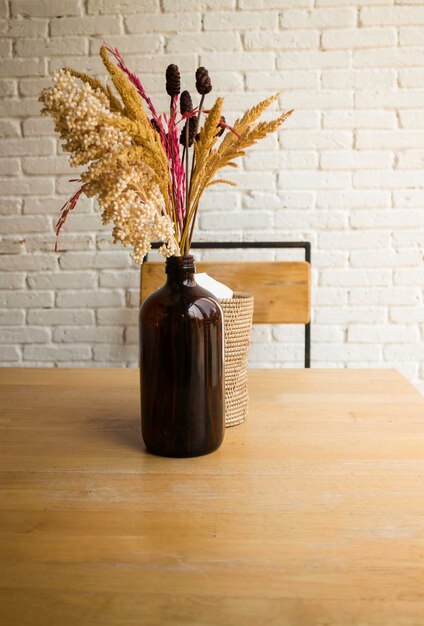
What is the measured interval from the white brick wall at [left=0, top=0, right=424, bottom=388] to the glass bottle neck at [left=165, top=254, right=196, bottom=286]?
131cm

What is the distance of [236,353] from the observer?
91cm

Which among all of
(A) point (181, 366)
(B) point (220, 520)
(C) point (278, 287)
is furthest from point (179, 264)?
(C) point (278, 287)

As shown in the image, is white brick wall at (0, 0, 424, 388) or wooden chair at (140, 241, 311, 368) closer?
wooden chair at (140, 241, 311, 368)

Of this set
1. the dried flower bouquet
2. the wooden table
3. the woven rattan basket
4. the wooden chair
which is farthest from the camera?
the wooden chair

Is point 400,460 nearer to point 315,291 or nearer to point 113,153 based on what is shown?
point 113,153

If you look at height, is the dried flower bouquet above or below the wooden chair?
above

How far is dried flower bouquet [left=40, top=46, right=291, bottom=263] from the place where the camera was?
0.67m

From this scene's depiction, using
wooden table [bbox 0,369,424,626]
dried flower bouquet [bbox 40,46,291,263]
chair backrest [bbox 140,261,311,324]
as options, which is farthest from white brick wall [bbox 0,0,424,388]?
dried flower bouquet [bbox 40,46,291,263]

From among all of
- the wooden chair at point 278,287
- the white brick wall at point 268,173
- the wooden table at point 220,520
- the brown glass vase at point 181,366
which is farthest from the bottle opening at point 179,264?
the white brick wall at point 268,173

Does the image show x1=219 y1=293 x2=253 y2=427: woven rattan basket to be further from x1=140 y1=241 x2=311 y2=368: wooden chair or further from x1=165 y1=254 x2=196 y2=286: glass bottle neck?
x1=140 y1=241 x2=311 y2=368: wooden chair

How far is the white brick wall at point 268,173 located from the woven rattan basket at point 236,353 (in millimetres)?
1159

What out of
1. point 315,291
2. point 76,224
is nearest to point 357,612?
point 315,291

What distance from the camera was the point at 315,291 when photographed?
2.07 metres

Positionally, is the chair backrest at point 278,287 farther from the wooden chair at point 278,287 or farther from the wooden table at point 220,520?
the wooden table at point 220,520
